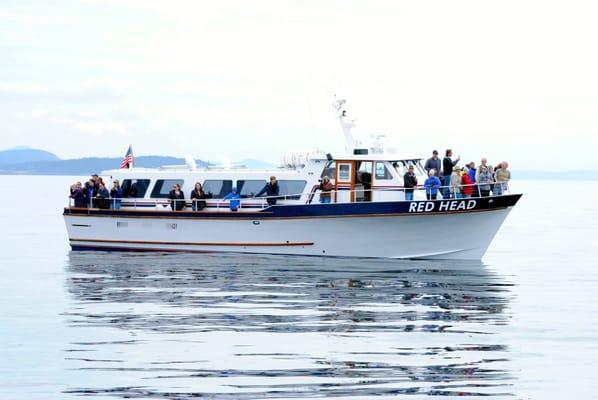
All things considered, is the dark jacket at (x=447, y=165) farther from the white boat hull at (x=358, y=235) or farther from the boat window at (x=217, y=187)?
the boat window at (x=217, y=187)

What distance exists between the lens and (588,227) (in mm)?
71125

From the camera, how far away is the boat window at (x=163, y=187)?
4097 cm

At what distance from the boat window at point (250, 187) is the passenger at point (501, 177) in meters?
8.33

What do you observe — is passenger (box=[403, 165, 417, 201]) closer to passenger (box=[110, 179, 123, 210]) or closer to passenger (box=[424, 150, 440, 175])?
passenger (box=[424, 150, 440, 175])

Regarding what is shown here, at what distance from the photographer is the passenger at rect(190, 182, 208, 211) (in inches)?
1555

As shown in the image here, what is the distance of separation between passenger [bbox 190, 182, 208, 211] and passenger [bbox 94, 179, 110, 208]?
12.5ft

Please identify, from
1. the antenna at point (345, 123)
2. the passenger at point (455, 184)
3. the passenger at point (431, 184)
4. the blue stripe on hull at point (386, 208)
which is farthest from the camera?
the antenna at point (345, 123)

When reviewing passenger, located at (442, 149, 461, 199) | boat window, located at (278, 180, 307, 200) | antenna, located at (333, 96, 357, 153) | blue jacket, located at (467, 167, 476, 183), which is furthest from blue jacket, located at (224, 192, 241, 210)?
blue jacket, located at (467, 167, 476, 183)

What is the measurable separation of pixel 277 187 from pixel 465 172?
21.9 ft

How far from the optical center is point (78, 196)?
136 ft

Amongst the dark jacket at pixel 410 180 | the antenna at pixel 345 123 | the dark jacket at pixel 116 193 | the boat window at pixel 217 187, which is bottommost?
the dark jacket at pixel 116 193

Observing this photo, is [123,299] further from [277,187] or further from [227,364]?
[277,187]

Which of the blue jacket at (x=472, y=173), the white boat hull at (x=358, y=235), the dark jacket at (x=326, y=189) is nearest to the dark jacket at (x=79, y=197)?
the white boat hull at (x=358, y=235)

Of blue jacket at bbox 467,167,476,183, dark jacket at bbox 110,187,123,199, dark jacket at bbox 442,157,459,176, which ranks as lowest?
dark jacket at bbox 110,187,123,199
